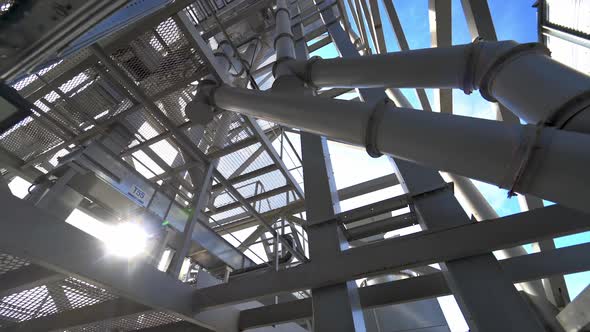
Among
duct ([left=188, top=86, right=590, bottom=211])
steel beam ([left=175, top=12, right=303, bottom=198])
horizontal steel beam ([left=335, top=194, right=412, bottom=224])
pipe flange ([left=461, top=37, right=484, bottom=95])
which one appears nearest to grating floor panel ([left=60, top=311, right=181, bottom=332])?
horizontal steel beam ([left=335, top=194, right=412, bottom=224])

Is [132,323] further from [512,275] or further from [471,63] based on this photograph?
[471,63]

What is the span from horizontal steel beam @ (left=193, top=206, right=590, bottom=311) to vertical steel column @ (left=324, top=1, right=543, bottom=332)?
0.35 ft

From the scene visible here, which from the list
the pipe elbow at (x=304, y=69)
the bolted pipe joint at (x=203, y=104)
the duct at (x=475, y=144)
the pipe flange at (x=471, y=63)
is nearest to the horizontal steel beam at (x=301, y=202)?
the bolted pipe joint at (x=203, y=104)

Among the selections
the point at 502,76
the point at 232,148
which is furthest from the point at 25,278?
the point at 502,76

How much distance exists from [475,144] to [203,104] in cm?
338

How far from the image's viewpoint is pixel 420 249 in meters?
2.18

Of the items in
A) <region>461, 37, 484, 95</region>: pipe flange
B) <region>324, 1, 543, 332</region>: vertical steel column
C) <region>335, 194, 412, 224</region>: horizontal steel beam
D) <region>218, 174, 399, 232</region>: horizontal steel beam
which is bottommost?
<region>324, 1, 543, 332</region>: vertical steel column

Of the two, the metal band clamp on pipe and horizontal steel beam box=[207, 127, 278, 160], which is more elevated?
horizontal steel beam box=[207, 127, 278, 160]

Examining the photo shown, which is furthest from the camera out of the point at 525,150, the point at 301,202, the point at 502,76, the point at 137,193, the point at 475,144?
the point at 301,202

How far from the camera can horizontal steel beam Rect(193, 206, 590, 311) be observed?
193cm

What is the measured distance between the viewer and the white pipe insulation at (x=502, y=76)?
127 centimetres

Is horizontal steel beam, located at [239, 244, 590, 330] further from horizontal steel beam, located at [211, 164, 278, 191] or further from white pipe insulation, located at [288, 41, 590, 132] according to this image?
horizontal steel beam, located at [211, 164, 278, 191]

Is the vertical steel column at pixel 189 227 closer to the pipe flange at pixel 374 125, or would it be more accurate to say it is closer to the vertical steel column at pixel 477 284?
the pipe flange at pixel 374 125

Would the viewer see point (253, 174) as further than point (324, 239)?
Yes
